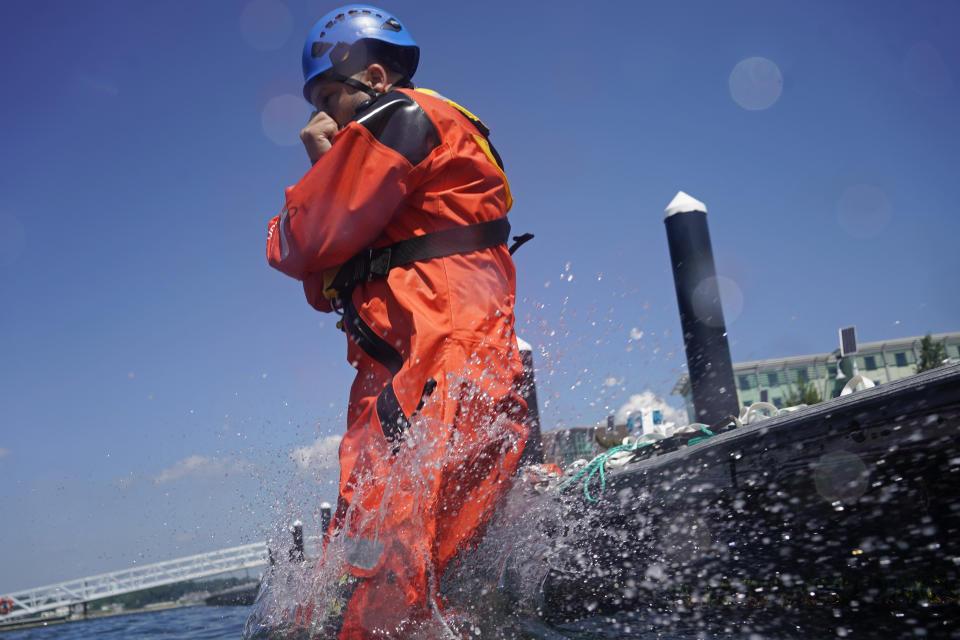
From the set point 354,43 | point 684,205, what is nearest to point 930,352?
point 684,205

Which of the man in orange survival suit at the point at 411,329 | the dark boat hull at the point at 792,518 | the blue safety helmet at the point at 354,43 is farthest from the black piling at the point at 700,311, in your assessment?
the blue safety helmet at the point at 354,43

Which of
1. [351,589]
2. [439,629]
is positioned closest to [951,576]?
[439,629]

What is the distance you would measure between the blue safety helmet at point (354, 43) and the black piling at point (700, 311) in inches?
157

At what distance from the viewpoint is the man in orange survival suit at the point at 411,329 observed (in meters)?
1.42

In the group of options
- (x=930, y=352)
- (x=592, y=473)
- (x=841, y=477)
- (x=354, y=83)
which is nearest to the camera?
(x=841, y=477)

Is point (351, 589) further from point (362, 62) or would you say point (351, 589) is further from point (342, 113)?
point (362, 62)

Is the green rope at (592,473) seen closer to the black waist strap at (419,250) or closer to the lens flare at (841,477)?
the lens flare at (841,477)

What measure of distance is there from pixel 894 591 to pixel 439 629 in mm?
1062

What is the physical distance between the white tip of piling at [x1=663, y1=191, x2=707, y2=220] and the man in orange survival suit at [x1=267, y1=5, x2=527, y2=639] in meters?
4.14

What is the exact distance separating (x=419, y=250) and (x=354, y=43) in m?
0.77

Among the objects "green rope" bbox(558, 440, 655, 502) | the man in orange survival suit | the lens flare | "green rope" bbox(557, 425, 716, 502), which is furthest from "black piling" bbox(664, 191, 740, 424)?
the man in orange survival suit

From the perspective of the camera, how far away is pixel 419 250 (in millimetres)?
1630

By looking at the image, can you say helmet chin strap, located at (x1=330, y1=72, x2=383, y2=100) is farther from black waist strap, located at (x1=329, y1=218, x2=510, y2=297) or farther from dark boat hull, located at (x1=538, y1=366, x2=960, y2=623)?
dark boat hull, located at (x1=538, y1=366, x2=960, y2=623)

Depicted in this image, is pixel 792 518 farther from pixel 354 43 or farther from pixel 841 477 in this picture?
pixel 354 43
